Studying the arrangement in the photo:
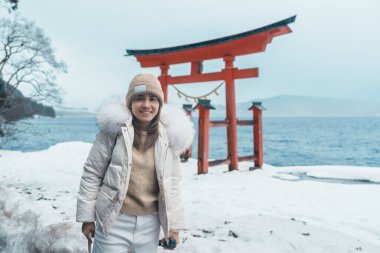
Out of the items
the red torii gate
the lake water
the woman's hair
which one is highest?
the red torii gate

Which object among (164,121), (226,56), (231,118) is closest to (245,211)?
(164,121)

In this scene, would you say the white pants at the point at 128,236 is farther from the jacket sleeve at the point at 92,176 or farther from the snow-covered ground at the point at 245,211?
the snow-covered ground at the point at 245,211

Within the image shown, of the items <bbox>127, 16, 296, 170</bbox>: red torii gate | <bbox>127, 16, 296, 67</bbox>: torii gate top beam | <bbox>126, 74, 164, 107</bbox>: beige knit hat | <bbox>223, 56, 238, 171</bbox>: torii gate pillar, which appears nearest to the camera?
<bbox>126, 74, 164, 107</bbox>: beige knit hat

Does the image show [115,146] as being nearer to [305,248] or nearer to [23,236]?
[305,248]

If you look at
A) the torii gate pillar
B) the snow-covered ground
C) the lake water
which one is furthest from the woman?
the lake water

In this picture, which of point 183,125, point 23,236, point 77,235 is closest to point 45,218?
point 23,236

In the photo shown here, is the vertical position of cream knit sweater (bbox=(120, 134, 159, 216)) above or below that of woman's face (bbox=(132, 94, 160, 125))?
below

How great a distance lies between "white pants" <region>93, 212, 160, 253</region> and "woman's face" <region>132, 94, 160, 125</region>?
680 millimetres

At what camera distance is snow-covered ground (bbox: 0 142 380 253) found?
3.37m

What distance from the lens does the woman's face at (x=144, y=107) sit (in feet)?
6.90

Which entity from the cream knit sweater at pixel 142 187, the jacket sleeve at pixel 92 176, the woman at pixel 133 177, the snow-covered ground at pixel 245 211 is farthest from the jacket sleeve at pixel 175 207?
the snow-covered ground at pixel 245 211

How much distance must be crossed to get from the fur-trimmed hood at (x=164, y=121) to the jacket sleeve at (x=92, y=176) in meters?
0.09

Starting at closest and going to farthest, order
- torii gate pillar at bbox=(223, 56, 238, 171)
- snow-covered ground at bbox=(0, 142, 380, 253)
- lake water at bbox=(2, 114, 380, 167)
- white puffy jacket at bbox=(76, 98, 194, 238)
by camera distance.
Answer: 1. white puffy jacket at bbox=(76, 98, 194, 238)
2. snow-covered ground at bbox=(0, 142, 380, 253)
3. torii gate pillar at bbox=(223, 56, 238, 171)
4. lake water at bbox=(2, 114, 380, 167)

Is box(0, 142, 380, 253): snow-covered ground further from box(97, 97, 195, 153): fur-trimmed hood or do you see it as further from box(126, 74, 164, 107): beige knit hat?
box(126, 74, 164, 107): beige knit hat
